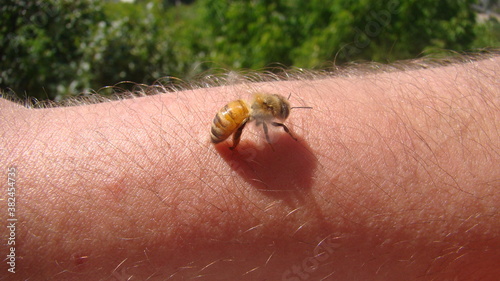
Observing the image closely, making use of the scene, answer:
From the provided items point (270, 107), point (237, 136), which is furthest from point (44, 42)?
point (270, 107)

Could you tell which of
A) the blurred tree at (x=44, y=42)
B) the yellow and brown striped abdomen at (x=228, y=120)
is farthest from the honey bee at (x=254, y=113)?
the blurred tree at (x=44, y=42)

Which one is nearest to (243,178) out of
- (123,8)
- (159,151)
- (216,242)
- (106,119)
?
(216,242)

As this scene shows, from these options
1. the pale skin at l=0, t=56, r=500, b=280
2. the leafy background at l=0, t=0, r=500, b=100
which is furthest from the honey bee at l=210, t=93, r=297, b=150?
the leafy background at l=0, t=0, r=500, b=100

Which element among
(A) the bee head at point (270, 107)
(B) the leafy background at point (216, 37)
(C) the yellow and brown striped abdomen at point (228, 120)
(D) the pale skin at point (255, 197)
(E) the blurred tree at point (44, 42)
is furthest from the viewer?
(B) the leafy background at point (216, 37)

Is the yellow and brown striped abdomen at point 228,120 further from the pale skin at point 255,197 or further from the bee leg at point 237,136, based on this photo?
the pale skin at point 255,197

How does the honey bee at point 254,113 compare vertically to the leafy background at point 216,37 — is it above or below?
below

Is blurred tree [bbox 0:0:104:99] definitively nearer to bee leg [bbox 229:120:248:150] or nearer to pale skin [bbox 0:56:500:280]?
pale skin [bbox 0:56:500:280]

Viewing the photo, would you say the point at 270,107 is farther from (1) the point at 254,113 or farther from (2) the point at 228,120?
(2) the point at 228,120
